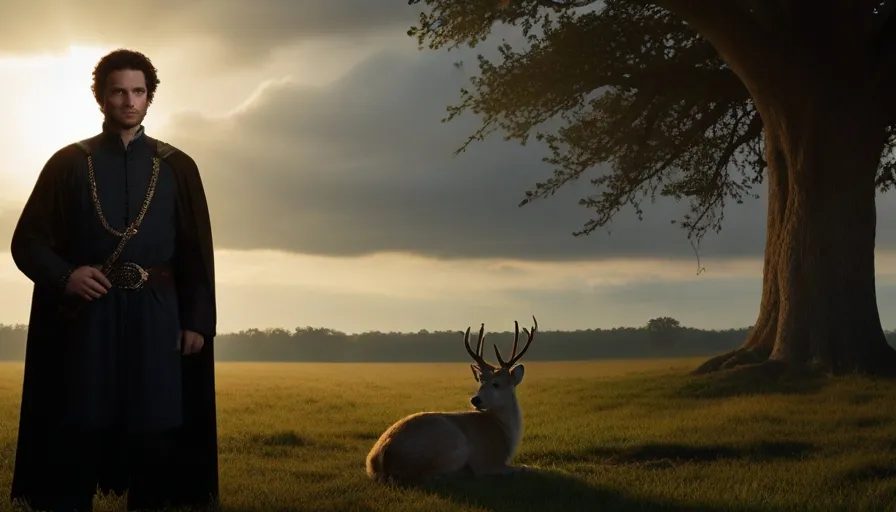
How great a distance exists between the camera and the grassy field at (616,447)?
322 inches

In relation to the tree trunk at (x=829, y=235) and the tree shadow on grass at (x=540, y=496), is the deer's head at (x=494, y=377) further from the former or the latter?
the tree trunk at (x=829, y=235)

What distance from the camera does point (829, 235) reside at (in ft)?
54.1

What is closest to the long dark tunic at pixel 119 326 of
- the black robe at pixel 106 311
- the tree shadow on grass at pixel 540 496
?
the black robe at pixel 106 311

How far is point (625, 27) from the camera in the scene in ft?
60.0

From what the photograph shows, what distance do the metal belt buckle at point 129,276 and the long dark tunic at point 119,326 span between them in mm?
49

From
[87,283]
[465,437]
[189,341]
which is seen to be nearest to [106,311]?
[87,283]

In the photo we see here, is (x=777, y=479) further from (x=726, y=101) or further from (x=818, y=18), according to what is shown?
(x=726, y=101)

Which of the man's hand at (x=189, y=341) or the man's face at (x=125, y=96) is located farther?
the man's hand at (x=189, y=341)

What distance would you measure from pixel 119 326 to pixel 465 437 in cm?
310

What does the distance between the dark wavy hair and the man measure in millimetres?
12

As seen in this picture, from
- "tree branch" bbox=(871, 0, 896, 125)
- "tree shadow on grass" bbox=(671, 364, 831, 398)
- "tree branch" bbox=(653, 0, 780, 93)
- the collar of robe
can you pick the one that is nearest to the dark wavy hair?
the collar of robe

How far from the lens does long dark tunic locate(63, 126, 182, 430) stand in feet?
23.2

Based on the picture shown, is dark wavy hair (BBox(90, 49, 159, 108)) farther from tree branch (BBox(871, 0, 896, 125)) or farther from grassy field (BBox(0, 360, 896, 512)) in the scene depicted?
tree branch (BBox(871, 0, 896, 125))

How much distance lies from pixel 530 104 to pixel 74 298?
1266 centimetres
